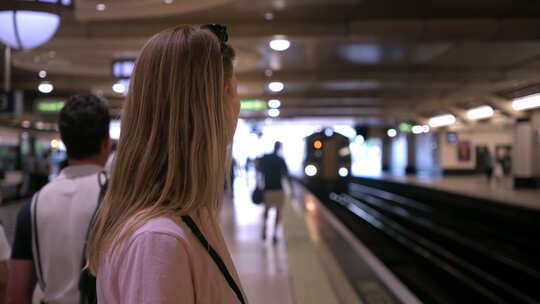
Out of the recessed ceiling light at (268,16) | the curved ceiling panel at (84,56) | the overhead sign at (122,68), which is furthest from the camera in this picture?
the curved ceiling panel at (84,56)

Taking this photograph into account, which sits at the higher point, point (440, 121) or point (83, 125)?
point (440, 121)

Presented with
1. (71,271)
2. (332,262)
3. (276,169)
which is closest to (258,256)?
(332,262)

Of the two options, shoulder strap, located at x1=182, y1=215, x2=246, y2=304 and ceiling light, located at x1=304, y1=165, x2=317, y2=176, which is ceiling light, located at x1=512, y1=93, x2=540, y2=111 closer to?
shoulder strap, located at x1=182, y1=215, x2=246, y2=304

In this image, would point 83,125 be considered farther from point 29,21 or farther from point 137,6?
point 137,6

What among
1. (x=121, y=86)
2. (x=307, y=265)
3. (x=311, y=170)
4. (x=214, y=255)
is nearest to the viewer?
(x=214, y=255)

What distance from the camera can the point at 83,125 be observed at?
7.71 ft

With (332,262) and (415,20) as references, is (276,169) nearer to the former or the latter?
(332,262)

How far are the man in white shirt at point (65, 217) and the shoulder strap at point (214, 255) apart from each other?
130 centimetres

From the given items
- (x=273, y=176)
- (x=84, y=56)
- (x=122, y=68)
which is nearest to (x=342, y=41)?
(x=273, y=176)

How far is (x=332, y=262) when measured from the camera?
27.2ft

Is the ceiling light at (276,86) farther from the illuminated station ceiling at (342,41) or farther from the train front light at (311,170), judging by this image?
the train front light at (311,170)

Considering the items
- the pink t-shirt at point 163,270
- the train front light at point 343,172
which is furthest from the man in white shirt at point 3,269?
the train front light at point 343,172

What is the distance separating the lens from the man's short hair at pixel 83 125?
2334mm

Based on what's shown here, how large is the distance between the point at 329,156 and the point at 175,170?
26.4 m
